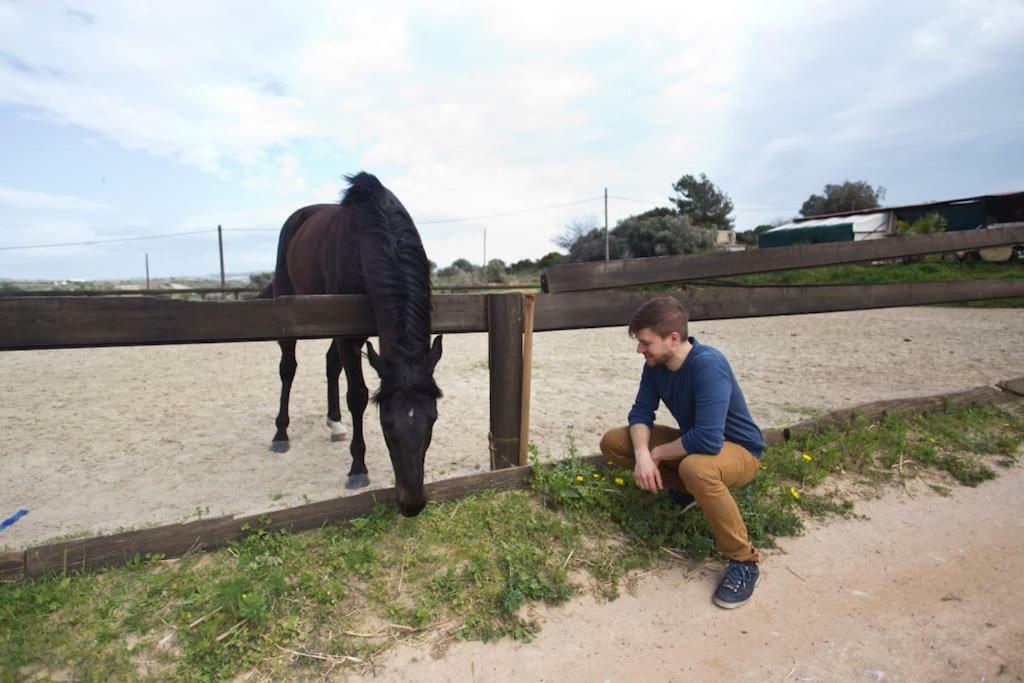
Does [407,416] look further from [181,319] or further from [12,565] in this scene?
[12,565]

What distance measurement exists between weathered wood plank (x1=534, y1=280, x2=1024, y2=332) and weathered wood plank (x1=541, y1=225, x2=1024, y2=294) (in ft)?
0.58

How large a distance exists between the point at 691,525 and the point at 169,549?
2.39m

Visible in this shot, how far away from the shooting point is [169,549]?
7.71ft

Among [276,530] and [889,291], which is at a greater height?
[889,291]

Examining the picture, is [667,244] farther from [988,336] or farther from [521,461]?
[521,461]

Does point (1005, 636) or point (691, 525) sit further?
point (691, 525)

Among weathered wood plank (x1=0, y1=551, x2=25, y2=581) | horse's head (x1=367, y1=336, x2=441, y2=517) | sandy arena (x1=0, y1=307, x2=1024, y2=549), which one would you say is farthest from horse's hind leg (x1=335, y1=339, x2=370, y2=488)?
weathered wood plank (x1=0, y1=551, x2=25, y2=581)

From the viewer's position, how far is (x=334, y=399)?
4.91m

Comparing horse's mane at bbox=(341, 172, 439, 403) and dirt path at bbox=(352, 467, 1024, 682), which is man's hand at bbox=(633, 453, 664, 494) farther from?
Answer: horse's mane at bbox=(341, 172, 439, 403)

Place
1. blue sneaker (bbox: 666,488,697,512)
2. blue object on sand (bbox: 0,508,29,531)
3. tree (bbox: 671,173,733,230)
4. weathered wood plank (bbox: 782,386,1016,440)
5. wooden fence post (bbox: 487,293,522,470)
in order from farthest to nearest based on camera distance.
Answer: tree (bbox: 671,173,733,230)
weathered wood plank (bbox: 782,386,1016,440)
blue object on sand (bbox: 0,508,29,531)
wooden fence post (bbox: 487,293,522,470)
blue sneaker (bbox: 666,488,697,512)

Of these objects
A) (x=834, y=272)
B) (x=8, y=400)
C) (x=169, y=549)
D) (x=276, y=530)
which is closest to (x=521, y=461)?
(x=276, y=530)

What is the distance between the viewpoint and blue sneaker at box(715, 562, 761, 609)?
2.26 meters

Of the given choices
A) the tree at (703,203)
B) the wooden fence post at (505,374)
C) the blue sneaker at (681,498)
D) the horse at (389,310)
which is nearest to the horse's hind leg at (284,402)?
the horse at (389,310)

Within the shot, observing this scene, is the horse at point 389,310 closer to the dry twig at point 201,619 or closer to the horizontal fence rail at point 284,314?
the horizontal fence rail at point 284,314
